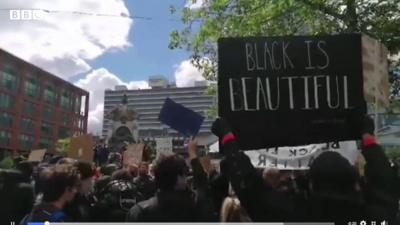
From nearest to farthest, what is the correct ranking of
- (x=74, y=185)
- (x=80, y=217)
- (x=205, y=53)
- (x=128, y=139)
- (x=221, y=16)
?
1. (x=74, y=185)
2. (x=80, y=217)
3. (x=221, y=16)
4. (x=205, y=53)
5. (x=128, y=139)

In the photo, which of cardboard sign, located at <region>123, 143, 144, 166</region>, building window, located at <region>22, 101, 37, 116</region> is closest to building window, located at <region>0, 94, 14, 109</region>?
building window, located at <region>22, 101, 37, 116</region>

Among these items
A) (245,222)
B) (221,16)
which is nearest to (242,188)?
(245,222)

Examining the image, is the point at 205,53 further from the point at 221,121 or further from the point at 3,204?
the point at 221,121

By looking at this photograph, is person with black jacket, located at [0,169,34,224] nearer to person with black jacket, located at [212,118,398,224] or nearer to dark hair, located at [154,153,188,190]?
dark hair, located at [154,153,188,190]

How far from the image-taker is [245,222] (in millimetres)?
3326

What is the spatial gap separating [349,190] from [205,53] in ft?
38.9

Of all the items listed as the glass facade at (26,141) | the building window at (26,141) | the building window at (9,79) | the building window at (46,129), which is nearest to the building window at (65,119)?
the building window at (46,129)

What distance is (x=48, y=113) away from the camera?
332ft

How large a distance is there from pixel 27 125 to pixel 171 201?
95710 mm

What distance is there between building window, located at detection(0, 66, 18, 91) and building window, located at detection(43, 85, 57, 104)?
31.1ft

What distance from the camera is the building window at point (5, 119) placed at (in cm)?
8700

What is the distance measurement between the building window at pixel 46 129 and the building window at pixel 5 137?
11.3 m

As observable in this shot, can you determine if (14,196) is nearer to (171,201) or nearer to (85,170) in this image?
(85,170)

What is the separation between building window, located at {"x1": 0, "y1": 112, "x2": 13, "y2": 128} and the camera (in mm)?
87000
